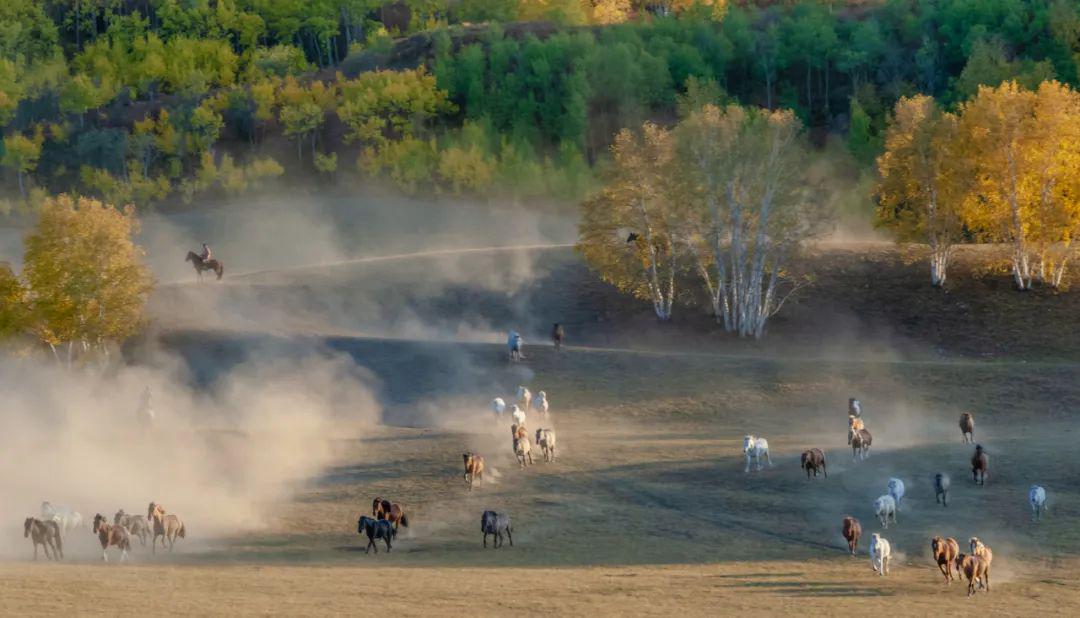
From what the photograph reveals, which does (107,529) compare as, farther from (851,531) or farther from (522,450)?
(851,531)

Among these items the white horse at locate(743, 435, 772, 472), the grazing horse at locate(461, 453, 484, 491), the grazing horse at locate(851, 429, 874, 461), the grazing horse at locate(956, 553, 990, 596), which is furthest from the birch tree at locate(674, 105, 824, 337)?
the grazing horse at locate(956, 553, 990, 596)

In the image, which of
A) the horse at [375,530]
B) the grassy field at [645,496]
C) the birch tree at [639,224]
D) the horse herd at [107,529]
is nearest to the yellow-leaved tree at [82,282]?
the grassy field at [645,496]

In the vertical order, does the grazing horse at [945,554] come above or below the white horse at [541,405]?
below

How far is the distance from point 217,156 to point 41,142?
1825 cm

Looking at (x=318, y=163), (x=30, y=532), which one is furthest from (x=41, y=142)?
(x=30, y=532)

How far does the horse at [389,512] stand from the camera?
44.7 meters

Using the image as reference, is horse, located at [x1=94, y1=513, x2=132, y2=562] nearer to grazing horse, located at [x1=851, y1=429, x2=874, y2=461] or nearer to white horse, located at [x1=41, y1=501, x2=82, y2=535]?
white horse, located at [x1=41, y1=501, x2=82, y2=535]

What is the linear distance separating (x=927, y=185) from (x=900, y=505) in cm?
4609

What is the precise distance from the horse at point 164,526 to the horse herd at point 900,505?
18769 millimetres

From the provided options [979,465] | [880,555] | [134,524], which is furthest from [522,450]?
[880,555]

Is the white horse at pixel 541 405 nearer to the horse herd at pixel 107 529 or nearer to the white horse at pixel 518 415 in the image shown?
the white horse at pixel 518 415

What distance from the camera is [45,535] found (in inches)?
1677

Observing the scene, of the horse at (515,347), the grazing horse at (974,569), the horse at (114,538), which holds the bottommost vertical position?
the grazing horse at (974,569)

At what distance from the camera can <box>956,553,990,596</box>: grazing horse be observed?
3728 cm
